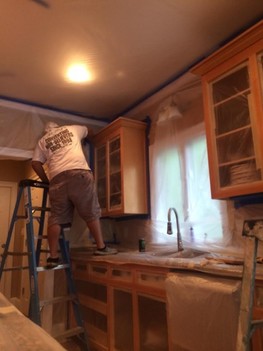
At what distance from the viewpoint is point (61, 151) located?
2.43m

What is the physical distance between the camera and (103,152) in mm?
3232

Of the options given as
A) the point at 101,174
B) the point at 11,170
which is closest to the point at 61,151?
the point at 101,174

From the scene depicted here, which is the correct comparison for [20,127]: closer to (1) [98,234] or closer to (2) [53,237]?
(2) [53,237]

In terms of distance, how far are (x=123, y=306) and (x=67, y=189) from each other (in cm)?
102

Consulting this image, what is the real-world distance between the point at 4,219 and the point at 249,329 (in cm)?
415

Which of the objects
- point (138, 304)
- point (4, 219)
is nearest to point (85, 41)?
point (138, 304)

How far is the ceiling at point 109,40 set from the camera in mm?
1782

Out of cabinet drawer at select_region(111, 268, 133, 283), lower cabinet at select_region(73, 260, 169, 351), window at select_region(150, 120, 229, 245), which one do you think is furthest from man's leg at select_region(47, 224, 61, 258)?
window at select_region(150, 120, 229, 245)

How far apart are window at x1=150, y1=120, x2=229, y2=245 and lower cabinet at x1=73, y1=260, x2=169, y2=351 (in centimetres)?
61

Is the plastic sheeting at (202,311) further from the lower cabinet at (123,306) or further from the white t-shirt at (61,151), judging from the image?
the white t-shirt at (61,151)

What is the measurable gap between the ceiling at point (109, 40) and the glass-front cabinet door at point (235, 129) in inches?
16.8

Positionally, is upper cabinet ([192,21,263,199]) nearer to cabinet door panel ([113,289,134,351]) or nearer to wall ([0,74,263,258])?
wall ([0,74,263,258])

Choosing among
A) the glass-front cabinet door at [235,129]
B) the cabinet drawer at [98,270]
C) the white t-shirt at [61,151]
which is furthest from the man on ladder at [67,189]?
the glass-front cabinet door at [235,129]

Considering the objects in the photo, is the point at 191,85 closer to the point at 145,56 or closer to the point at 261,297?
the point at 145,56
